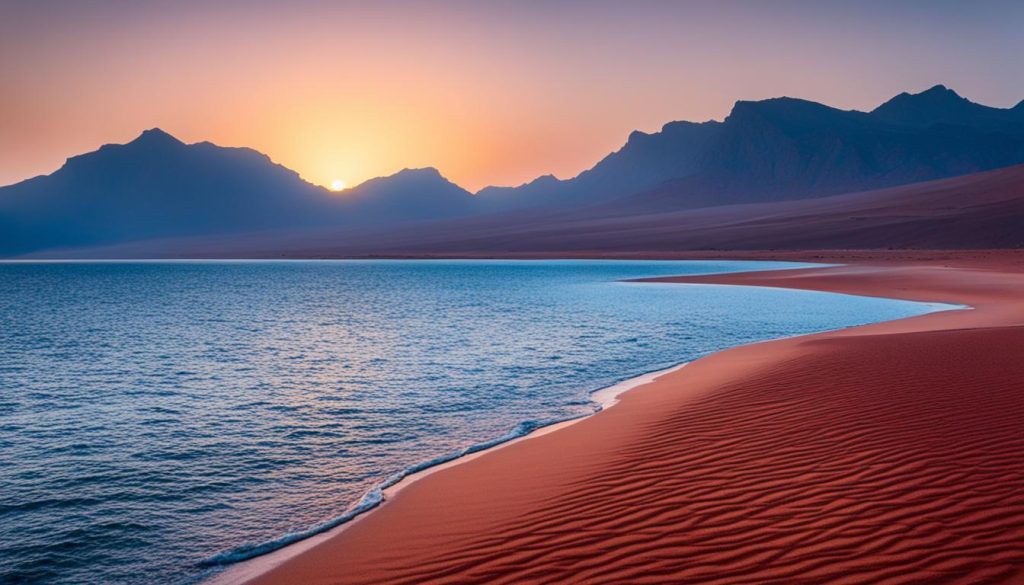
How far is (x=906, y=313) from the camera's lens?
2916 cm

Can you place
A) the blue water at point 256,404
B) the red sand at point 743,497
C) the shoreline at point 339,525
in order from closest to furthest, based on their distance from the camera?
the red sand at point 743,497
the shoreline at point 339,525
the blue water at point 256,404

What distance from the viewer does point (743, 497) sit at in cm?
708

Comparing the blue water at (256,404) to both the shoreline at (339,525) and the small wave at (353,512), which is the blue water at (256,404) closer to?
the small wave at (353,512)

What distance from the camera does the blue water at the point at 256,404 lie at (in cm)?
823

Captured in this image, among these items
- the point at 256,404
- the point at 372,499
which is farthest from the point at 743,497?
the point at 256,404

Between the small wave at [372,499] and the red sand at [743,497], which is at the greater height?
the red sand at [743,497]

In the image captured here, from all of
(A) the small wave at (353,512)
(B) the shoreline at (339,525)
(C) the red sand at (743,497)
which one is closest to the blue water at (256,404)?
(A) the small wave at (353,512)

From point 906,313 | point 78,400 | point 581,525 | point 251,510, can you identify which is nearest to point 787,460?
point 581,525

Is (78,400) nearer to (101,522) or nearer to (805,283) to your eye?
(101,522)

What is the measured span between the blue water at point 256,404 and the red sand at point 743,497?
161 centimetres

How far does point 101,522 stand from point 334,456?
11.3 feet

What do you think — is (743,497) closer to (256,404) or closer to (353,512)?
(353,512)

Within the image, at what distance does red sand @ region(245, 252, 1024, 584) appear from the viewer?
223 inches

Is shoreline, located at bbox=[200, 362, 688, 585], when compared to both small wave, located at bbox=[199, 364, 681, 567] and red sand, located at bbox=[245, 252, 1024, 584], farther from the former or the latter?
red sand, located at bbox=[245, 252, 1024, 584]
